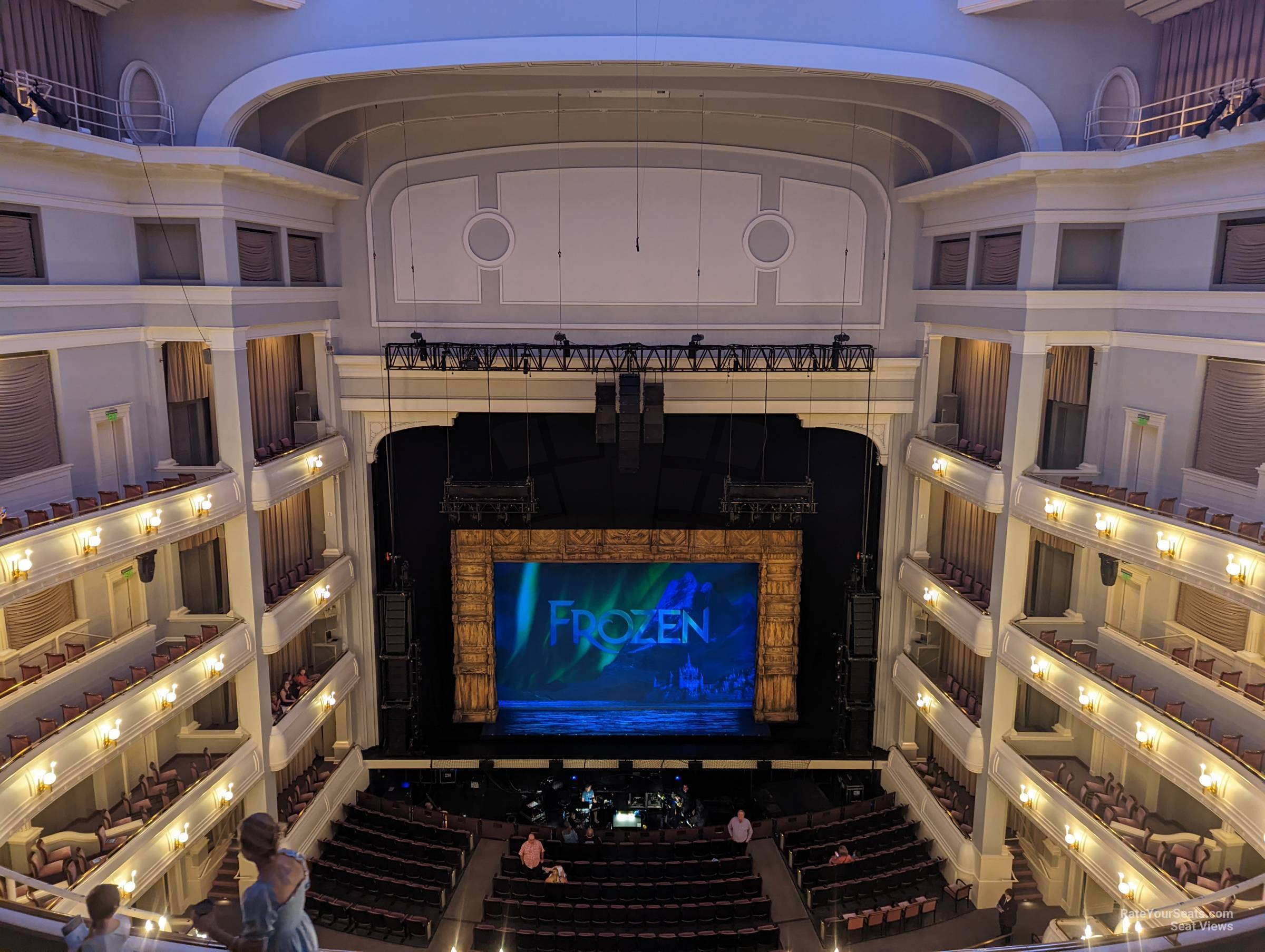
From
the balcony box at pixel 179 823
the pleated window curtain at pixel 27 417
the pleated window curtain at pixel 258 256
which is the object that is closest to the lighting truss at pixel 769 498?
the pleated window curtain at pixel 258 256

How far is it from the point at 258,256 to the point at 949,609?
11.9 metres

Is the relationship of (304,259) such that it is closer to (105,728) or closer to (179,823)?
(105,728)

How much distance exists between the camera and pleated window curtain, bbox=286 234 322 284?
47.1ft

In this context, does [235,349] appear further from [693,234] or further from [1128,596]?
[1128,596]

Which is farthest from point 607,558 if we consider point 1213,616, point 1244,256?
point 1244,256

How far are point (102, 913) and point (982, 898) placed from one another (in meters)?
13.8

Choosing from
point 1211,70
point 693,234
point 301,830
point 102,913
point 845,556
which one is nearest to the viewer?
point 102,913

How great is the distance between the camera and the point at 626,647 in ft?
56.7

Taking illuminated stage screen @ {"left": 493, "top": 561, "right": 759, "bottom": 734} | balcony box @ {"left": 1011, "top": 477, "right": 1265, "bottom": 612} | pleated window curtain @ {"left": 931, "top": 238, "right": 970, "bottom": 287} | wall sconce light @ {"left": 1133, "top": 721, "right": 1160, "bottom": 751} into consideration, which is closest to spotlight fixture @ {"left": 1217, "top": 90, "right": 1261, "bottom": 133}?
balcony box @ {"left": 1011, "top": 477, "right": 1265, "bottom": 612}

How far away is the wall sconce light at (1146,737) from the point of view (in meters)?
10.2

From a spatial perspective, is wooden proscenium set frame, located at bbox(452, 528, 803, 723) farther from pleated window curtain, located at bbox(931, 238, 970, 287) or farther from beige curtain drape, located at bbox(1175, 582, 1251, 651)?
beige curtain drape, located at bbox(1175, 582, 1251, 651)

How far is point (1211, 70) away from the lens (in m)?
11.1

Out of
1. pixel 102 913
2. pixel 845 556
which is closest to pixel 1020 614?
pixel 845 556

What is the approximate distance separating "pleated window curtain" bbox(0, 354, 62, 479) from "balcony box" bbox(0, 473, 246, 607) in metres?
1.16
